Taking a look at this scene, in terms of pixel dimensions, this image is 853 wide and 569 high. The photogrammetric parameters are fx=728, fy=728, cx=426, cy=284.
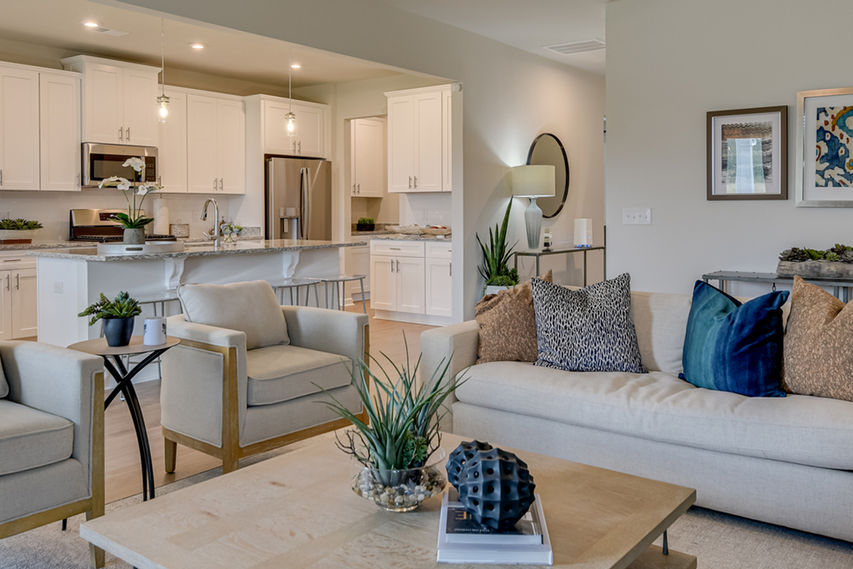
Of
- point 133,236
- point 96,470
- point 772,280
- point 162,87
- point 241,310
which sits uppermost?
point 162,87

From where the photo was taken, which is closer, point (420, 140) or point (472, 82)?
point (472, 82)

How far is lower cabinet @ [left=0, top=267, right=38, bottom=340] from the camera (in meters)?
6.21

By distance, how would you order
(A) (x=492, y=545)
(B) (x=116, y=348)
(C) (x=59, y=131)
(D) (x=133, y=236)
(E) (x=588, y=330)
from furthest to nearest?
(C) (x=59, y=131), (D) (x=133, y=236), (E) (x=588, y=330), (B) (x=116, y=348), (A) (x=492, y=545)

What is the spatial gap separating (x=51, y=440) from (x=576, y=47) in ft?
20.0

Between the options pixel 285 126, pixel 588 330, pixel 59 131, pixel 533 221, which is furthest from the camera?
pixel 285 126

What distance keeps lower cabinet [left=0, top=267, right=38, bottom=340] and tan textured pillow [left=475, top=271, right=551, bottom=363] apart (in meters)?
4.60

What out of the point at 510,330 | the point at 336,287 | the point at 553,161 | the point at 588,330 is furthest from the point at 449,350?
the point at 553,161

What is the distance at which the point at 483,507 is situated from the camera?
4.96 feet

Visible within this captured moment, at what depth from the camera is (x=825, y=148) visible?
462 cm

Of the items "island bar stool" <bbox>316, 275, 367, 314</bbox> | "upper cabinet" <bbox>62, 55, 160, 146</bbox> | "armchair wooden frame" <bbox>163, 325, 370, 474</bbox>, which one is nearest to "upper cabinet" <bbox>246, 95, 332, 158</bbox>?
"upper cabinet" <bbox>62, 55, 160, 146</bbox>

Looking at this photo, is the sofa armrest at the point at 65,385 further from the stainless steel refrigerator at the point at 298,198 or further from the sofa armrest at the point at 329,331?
the stainless steel refrigerator at the point at 298,198

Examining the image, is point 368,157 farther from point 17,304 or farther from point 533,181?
point 17,304

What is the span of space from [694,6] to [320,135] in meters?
4.92

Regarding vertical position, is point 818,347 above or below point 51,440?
above
